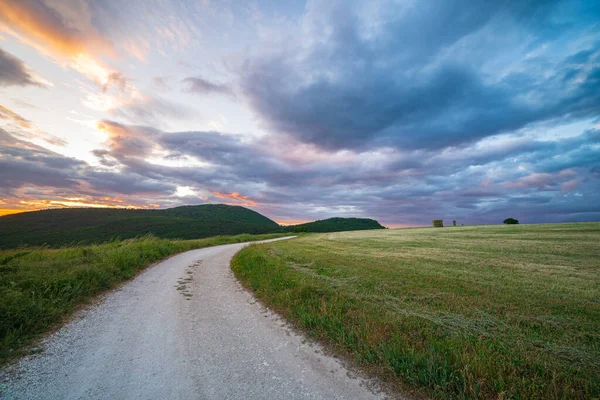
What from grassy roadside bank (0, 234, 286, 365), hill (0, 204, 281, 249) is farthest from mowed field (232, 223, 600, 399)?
hill (0, 204, 281, 249)

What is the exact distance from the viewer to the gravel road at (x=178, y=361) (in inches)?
165

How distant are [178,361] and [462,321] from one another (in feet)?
24.2

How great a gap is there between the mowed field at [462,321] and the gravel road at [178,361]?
2.81 feet

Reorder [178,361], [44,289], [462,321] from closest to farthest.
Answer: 1. [178,361]
2. [462,321]
3. [44,289]

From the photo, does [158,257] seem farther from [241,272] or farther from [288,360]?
[288,360]

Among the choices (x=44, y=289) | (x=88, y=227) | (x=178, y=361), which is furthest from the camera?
(x=88, y=227)

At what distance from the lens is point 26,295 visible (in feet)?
24.8

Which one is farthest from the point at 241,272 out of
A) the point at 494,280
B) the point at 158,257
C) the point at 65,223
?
the point at 65,223

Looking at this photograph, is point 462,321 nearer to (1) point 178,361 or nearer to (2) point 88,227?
(1) point 178,361

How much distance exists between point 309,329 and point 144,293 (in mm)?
7753

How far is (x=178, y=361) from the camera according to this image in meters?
5.14

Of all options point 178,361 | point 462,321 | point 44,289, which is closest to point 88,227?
point 44,289

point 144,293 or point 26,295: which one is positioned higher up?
point 26,295

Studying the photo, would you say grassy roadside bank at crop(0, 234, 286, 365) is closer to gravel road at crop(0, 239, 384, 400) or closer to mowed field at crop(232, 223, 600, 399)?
gravel road at crop(0, 239, 384, 400)
